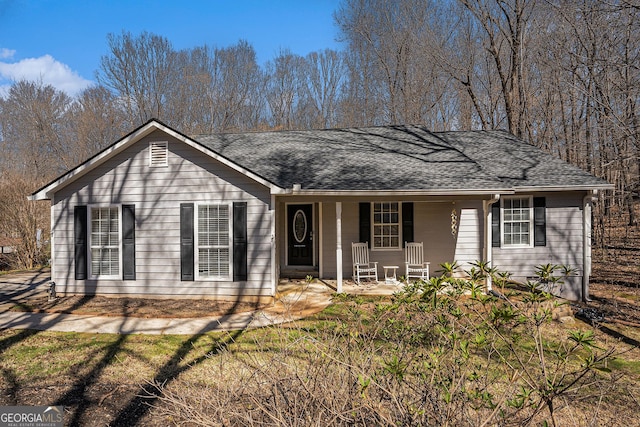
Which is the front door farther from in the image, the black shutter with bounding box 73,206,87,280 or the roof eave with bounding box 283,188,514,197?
the black shutter with bounding box 73,206,87,280

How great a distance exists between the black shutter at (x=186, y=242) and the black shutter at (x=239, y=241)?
1058 mm

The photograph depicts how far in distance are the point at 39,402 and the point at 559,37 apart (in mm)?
15386

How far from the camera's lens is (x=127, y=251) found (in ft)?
29.6

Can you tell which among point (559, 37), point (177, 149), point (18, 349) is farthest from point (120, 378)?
point (559, 37)

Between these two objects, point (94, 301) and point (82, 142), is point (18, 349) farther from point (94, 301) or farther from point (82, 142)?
point (82, 142)

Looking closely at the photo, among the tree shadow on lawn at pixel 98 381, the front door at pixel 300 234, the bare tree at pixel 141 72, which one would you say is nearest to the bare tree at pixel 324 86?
the bare tree at pixel 141 72

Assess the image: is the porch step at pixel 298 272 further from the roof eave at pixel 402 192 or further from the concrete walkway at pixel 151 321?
the roof eave at pixel 402 192

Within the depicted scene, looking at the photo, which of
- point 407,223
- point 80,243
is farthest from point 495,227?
point 80,243

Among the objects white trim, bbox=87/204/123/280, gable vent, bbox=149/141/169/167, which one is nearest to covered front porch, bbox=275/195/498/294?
gable vent, bbox=149/141/169/167

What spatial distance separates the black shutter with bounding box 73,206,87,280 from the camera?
9.07 meters

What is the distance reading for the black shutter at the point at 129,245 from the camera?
9.03 meters

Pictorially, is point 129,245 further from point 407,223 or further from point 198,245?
point 407,223

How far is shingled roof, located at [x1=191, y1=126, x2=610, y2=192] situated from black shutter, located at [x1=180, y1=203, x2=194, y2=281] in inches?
70.6

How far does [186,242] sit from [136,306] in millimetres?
1769
